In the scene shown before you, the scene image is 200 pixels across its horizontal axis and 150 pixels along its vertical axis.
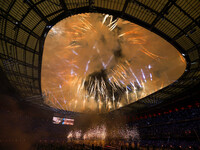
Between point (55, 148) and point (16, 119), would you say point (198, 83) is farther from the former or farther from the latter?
point (16, 119)

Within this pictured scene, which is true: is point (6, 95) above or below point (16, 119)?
above

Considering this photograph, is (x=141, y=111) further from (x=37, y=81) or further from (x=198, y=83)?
(x=37, y=81)

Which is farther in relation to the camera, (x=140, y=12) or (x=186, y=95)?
(x=186, y=95)

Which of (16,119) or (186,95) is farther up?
→ (186,95)

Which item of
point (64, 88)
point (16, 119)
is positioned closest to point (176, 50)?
point (64, 88)

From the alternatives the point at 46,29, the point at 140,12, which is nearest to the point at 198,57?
the point at 140,12

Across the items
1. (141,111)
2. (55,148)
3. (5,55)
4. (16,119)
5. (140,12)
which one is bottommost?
(55,148)

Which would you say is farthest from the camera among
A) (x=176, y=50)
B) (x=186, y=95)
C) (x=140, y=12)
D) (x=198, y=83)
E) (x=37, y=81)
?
(x=186, y=95)

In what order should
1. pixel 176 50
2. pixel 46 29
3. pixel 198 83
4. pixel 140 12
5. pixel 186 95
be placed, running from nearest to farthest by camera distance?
1. pixel 140 12
2. pixel 46 29
3. pixel 176 50
4. pixel 198 83
5. pixel 186 95

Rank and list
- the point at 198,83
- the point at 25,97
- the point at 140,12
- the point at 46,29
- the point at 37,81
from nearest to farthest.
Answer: the point at 140,12
the point at 46,29
the point at 37,81
the point at 198,83
the point at 25,97
